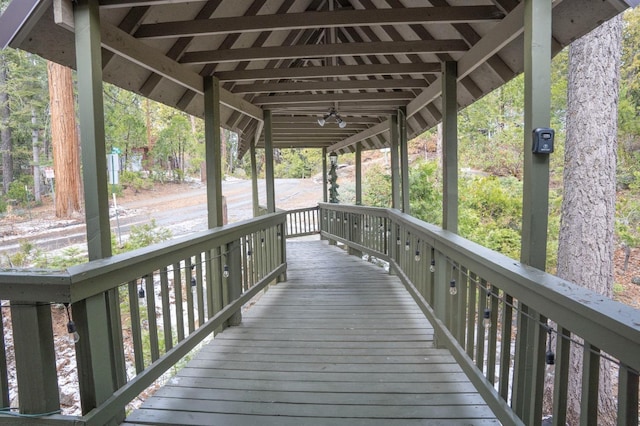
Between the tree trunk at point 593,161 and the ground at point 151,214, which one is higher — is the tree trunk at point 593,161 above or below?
above

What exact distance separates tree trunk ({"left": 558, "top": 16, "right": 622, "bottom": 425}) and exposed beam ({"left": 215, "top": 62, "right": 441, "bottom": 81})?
3334mm

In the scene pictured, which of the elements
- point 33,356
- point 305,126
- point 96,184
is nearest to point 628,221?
point 305,126

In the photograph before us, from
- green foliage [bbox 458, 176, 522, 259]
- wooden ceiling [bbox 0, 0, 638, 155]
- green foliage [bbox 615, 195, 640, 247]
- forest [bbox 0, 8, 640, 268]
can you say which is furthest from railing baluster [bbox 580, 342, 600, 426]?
green foliage [bbox 615, 195, 640, 247]

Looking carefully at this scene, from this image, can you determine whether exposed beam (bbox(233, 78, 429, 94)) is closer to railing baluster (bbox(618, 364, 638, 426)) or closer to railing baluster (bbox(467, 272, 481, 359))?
railing baluster (bbox(467, 272, 481, 359))

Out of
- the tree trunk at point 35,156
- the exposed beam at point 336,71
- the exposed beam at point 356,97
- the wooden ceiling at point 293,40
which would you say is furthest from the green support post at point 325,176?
the tree trunk at point 35,156

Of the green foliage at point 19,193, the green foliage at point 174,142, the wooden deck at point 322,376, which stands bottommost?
the wooden deck at point 322,376

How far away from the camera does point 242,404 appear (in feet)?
8.47

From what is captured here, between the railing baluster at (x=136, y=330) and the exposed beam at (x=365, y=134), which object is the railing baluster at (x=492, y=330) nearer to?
the railing baluster at (x=136, y=330)

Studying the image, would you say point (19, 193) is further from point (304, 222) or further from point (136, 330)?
point (136, 330)

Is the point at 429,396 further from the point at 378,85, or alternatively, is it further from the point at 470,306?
the point at 378,85

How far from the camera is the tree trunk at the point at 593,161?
18.6 ft

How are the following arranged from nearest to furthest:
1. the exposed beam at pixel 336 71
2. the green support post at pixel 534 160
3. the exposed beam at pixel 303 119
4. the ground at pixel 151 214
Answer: the green support post at pixel 534 160, the exposed beam at pixel 336 71, the exposed beam at pixel 303 119, the ground at pixel 151 214

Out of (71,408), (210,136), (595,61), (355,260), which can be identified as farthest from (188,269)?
(595,61)

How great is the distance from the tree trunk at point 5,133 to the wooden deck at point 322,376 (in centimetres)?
1690
